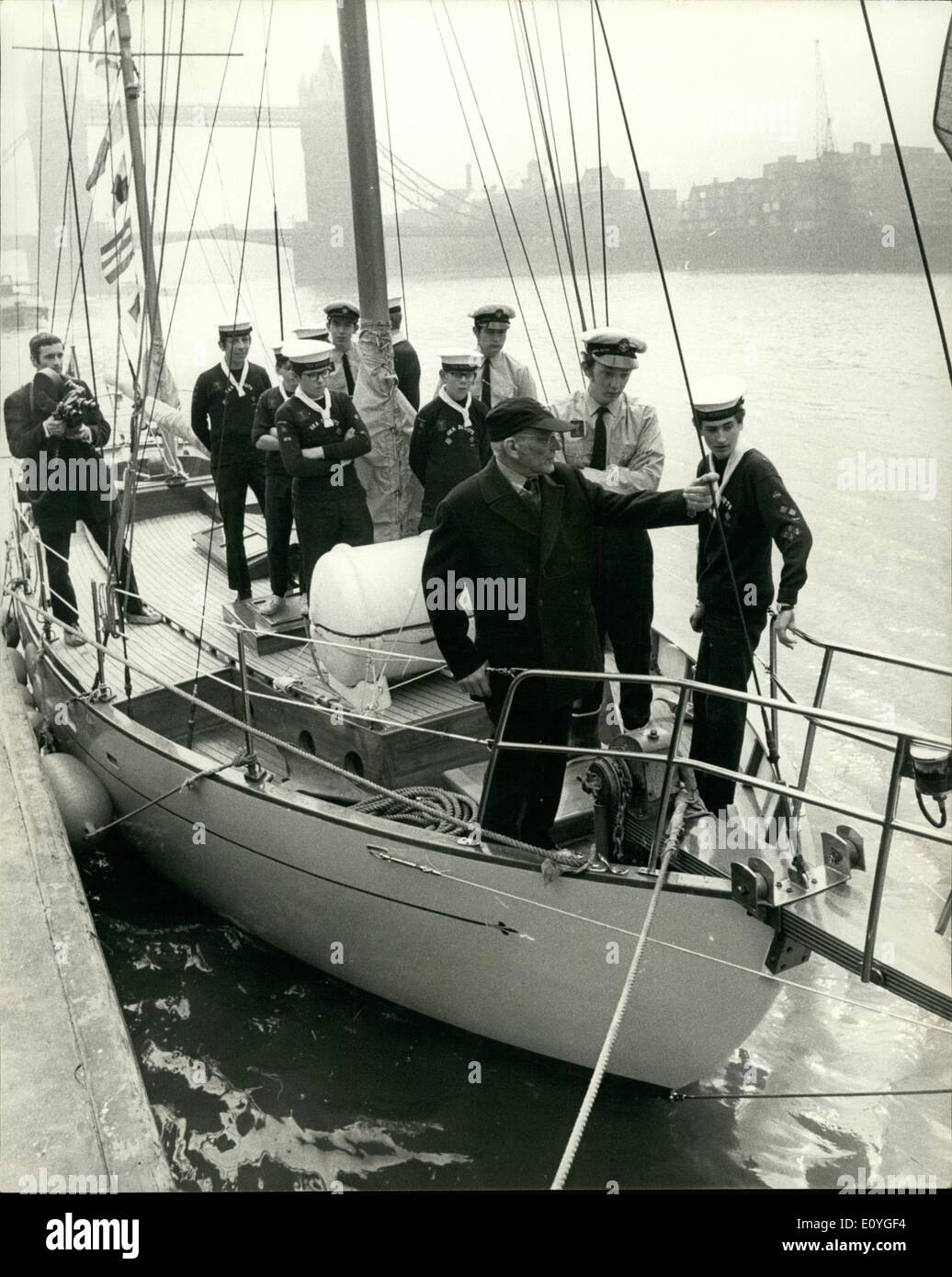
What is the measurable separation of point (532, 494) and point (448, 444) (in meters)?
1.78

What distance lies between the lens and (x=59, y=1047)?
Answer: 10.2ft

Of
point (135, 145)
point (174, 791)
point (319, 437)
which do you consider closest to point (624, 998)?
point (174, 791)

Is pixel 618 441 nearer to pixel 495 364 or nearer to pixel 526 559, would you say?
Answer: pixel 526 559

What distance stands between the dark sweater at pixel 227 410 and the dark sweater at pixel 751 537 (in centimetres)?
341

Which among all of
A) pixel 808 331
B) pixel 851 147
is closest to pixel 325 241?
pixel 851 147

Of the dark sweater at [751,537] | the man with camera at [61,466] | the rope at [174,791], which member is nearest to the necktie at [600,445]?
the dark sweater at [751,537]

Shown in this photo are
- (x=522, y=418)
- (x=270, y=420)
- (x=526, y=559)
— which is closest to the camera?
(x=522, y=418)

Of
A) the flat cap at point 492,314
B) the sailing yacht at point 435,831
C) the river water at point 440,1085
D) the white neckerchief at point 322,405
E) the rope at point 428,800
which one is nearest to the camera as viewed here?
the sailing yacht at point 435,831

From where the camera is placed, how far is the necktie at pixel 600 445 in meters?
4.29

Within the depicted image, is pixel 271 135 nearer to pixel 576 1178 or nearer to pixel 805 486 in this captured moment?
pixel 576 1178

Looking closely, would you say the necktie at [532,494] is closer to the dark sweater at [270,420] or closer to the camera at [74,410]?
the dark sweater at [270,420]

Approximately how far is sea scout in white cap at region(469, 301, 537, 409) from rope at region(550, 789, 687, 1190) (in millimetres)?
2458

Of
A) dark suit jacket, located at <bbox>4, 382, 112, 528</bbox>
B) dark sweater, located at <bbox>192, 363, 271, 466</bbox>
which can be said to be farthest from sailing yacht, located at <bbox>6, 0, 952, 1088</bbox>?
dark sweater, located at <bbox>192, 363, 271, 466</bbox>

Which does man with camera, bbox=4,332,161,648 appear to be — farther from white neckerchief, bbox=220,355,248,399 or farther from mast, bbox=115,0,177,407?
mast, bbox=115,0,177,407
